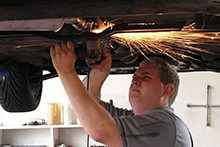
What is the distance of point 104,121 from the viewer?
921mm

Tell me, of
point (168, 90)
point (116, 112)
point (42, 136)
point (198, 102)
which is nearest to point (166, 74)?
point (168, 90)

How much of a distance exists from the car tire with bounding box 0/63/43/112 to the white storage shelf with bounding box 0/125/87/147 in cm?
225

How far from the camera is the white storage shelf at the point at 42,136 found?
3.97 meters

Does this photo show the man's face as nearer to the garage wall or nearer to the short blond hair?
the short blond hair

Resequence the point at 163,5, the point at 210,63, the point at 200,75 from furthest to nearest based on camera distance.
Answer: the point at 200,75
the point at 210,63
the point at 163,5

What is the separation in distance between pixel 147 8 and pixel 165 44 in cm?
40

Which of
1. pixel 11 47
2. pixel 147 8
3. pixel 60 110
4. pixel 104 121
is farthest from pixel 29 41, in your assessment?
pixel 60 110

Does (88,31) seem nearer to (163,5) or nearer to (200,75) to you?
(163,5)

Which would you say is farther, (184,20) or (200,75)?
(200,75)

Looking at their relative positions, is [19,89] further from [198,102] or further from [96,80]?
[198,102]

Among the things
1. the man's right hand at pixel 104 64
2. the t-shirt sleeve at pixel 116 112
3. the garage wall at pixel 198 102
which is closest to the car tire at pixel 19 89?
the t-shirt sleeve at pixel 116 112

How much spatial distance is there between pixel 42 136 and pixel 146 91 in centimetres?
310

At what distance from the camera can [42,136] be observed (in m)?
4.00

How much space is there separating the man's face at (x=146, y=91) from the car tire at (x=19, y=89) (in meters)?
0.61
